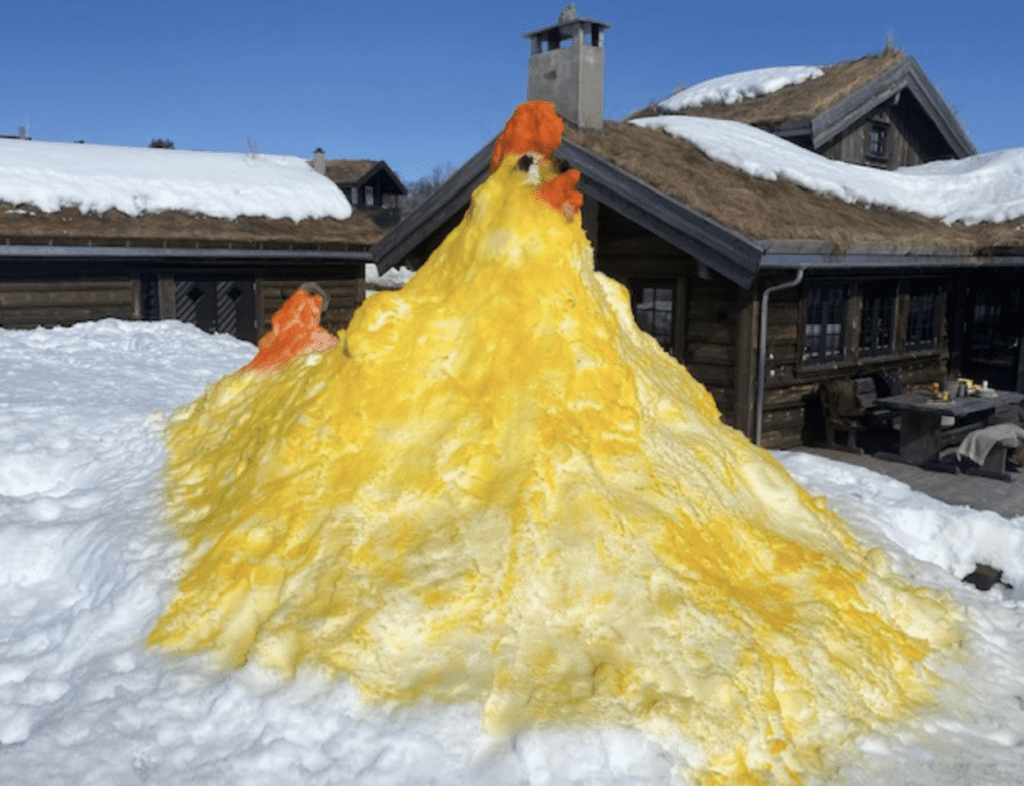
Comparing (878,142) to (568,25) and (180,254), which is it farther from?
(180,254)

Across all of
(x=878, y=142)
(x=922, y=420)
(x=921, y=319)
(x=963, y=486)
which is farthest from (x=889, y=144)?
(x=963, y=486)

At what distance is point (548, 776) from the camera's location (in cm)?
318

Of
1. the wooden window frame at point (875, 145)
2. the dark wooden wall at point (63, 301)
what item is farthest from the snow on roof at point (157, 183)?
the wooden window frame at point (875, 145)

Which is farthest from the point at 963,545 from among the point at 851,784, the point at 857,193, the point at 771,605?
the point at 857,193

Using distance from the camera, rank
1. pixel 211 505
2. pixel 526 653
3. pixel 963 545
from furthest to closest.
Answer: pixel 963 545
pixel 211 505
pixel 526 653

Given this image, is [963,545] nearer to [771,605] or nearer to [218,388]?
[771,605]

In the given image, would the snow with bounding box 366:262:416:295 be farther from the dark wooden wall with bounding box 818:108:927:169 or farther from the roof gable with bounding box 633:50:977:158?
the dark wooden wall with bounding box 818:108:927:169

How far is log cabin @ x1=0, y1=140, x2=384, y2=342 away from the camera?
1286cm

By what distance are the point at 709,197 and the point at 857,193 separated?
404 cm

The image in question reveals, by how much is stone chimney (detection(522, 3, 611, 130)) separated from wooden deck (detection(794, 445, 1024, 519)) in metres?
5.06

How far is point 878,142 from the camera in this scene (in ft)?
57.2

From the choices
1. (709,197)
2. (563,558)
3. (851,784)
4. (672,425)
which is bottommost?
(851,784)

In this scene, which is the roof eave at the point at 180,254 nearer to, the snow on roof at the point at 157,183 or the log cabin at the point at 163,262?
the log cabin at the point at 163,262

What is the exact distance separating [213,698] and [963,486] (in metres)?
8.00
